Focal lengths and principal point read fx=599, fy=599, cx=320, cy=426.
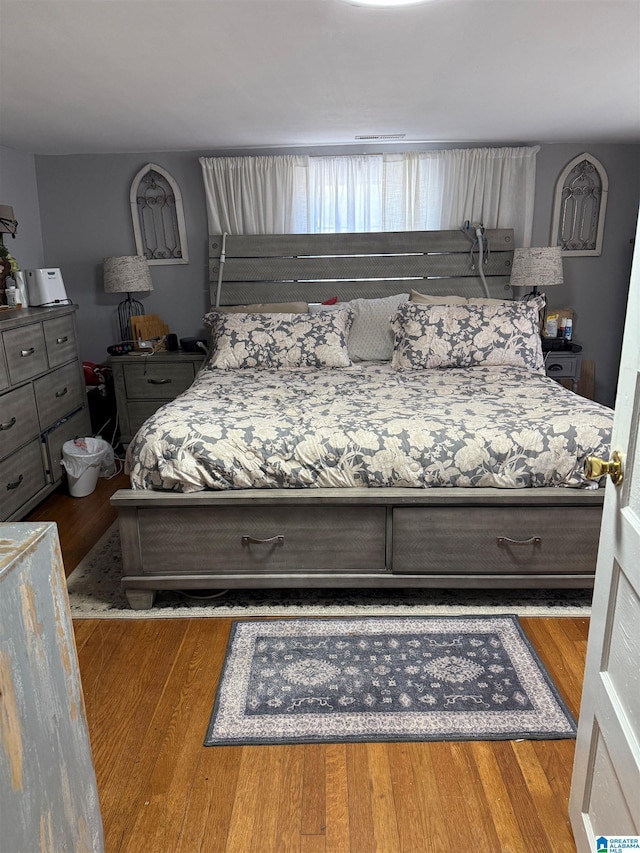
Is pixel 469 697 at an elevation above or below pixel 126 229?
below

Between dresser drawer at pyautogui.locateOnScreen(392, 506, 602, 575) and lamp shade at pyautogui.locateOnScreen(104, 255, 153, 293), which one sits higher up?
lamp shade at pyautogui.locateOnScreen(104, 255, 153, 293)

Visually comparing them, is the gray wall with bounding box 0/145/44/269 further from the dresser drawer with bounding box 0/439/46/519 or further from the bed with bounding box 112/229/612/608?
the bed with bounding box 112/229/612/608

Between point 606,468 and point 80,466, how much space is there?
3103 millimetres

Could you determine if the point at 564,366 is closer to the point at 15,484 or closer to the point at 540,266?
the point at 540,266

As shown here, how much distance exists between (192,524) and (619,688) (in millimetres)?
1593

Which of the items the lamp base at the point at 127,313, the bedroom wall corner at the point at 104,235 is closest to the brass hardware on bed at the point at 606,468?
the bedroom wall corner at the point at 104,235

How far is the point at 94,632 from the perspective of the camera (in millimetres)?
2277

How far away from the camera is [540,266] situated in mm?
3926

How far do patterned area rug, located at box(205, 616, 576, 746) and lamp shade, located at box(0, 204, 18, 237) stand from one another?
9.45 ft

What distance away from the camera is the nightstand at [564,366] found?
13.1 ft

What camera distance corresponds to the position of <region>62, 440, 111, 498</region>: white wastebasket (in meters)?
3.53

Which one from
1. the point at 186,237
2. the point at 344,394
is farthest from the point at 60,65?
the point at 186,237

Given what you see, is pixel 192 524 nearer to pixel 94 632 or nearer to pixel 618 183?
pixel 94 632

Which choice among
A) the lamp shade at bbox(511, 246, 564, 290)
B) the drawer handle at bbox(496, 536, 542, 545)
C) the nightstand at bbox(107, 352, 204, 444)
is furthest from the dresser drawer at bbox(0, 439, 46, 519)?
the lamp shade at bbox(511, 246, 564, 290)
